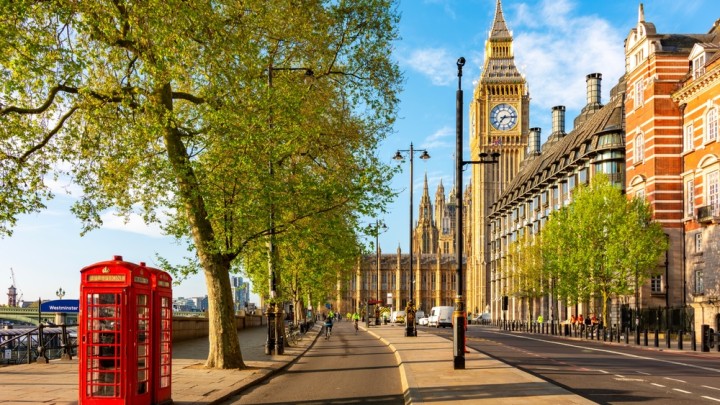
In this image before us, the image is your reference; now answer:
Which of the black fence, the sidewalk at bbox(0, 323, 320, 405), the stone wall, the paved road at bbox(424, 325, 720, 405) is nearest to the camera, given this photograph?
the sidewalk at bbox(0, 323, 320, 405)

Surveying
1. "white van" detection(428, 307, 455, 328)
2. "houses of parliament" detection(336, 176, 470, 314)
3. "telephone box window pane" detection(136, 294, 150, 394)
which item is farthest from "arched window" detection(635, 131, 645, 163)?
"houses of parliament" detection(336, 176, 470, 314)

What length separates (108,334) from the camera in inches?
499

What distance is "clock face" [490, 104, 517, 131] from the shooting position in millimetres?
145750

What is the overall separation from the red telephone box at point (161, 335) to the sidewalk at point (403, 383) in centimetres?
65

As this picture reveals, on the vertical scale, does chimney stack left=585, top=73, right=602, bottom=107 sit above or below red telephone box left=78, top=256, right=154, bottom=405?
above

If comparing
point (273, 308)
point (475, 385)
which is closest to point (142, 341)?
point (475, 385)

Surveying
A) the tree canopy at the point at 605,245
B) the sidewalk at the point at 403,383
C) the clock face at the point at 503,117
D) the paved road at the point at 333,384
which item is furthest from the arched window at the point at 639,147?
the clock face at the point at 503,117

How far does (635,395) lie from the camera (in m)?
16.5

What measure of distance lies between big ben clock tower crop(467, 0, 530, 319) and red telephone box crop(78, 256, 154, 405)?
13129 centimetres

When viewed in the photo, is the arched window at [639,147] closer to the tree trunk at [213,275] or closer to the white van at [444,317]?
the white van at [444,317]

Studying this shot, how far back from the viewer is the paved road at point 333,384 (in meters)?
15.6

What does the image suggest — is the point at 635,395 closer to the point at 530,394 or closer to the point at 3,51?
the point at 530,394

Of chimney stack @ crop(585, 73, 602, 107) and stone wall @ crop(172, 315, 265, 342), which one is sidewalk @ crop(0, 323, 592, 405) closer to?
stone wall @ crop(172, 315, 265, 342)

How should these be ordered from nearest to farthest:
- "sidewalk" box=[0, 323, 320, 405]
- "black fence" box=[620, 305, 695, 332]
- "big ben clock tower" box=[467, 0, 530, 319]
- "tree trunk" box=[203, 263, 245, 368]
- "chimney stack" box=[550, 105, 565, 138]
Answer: "sidewalk" box=[0, 323, 320, 405], "tree trunk" box=[203, 263, 245, 368], "black fence" box=[620, 305, 695, 332], "chimney stack" box=[550, 105, 565, 138], "big ben clock tower" box=[467, 0, 530, 319]
